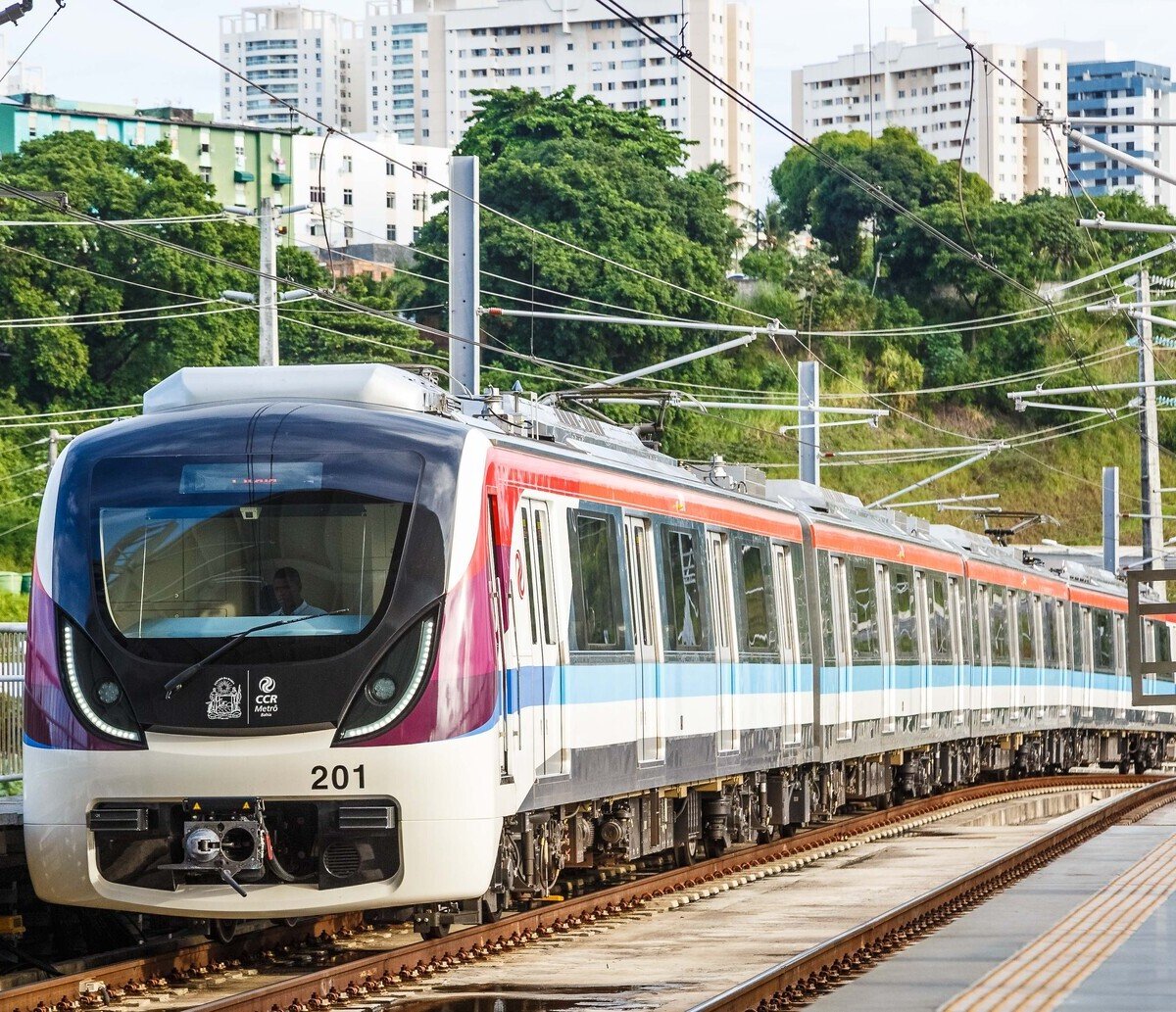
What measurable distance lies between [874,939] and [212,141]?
94615mm

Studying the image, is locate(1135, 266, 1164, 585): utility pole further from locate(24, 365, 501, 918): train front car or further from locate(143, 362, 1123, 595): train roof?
locate(24, 365, 501, 918): train front car

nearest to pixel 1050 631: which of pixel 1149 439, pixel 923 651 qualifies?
pixel 923 651

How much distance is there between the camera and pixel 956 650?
95.9 ft

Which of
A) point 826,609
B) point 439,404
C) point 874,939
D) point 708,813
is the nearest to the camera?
point 439,404

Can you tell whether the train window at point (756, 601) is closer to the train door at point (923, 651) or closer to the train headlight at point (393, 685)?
the train door at point (923, 651)

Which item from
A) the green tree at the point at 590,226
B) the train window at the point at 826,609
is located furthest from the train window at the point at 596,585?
the green tree at the point at 590,226

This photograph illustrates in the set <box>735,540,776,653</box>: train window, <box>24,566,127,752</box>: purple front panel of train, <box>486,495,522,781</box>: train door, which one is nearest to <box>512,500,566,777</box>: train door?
<box>486,495,522,781</box>: train door

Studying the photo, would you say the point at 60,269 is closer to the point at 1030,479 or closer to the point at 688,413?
the point at 688,413

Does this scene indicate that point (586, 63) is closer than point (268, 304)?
No

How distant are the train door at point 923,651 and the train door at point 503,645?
14.6 m

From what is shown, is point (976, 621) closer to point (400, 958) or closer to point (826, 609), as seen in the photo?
point (826, 609)

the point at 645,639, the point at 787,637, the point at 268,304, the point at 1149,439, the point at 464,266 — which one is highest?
the point at 268,304

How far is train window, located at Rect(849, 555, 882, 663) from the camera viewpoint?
23.8 metres

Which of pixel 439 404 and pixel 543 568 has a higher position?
pixel 439 404
